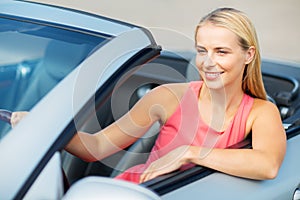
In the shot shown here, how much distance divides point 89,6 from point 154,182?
5.71 metres

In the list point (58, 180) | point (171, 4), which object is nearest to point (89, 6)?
point (171, 4)

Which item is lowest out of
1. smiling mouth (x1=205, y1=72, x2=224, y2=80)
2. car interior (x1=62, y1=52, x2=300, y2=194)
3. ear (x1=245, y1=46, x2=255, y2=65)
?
car interior (x1=62, y1=52, x2=300, y2=194)

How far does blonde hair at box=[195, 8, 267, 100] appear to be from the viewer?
2.18m

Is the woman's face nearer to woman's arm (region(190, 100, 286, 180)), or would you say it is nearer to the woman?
the woman

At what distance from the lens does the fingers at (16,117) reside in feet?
6.11

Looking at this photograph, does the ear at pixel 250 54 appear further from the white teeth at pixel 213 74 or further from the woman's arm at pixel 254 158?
the woman's arm at pixel 254 158

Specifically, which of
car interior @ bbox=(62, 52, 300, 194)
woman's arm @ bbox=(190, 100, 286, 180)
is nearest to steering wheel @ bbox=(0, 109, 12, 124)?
car interior @ bbox=(62, 52, 300, 194)

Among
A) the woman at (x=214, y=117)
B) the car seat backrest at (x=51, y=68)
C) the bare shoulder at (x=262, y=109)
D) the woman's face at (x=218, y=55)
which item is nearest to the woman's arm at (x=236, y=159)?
the woman at (x=214, y=117)

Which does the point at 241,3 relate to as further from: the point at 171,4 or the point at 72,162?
the point at 72,162

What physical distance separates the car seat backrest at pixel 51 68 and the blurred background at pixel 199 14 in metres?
4.45

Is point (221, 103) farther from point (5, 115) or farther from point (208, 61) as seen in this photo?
point (5, 115)

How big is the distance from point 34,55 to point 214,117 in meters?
0.63

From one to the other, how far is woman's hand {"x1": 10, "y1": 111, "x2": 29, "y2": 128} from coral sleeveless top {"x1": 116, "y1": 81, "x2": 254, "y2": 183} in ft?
1.43

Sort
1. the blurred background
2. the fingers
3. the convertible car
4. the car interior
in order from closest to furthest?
the convertible car < the fingers < the car interior < the blurred background
